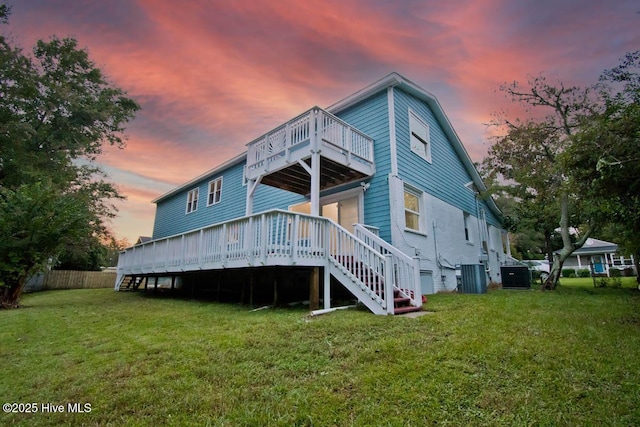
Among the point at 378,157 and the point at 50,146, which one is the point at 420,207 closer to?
the point at 378,157

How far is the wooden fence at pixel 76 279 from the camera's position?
19191 mm

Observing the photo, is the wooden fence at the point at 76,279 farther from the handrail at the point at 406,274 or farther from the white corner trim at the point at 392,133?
the handrail at the point at 406,274

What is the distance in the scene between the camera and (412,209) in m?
10.1

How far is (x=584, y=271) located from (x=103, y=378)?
35859 millimetres

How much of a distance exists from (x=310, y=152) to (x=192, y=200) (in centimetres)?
1283

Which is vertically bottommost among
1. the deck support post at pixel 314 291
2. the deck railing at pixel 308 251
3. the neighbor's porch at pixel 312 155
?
the deck support post at pixel 314 291

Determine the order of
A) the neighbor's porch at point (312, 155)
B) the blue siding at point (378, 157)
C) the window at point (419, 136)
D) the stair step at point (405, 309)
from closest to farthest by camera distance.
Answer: the stair step at point (405, 309) < the neighbor's porch at point (312, 155) < the blue siding at point (378, 157) < the window at point (419, 136)

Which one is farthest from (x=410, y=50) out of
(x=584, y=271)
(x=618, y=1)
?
(x=584, y=271)

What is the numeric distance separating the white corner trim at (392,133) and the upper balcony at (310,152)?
625 mm

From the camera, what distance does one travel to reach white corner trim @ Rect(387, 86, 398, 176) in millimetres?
9211

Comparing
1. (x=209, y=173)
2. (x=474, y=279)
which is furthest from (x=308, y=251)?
(x=209, y=173)

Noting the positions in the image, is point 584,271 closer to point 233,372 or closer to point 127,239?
point 233,372

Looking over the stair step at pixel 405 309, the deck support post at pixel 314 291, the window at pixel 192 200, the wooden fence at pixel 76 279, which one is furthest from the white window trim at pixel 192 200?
the stair step at pixel 405 309

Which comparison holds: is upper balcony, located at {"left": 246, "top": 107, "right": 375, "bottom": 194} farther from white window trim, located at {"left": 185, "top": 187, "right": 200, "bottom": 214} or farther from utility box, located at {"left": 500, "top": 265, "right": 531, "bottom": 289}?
white window trim, located at {"left": 185, "top": 187, "right": 200, "bottom": 214}
